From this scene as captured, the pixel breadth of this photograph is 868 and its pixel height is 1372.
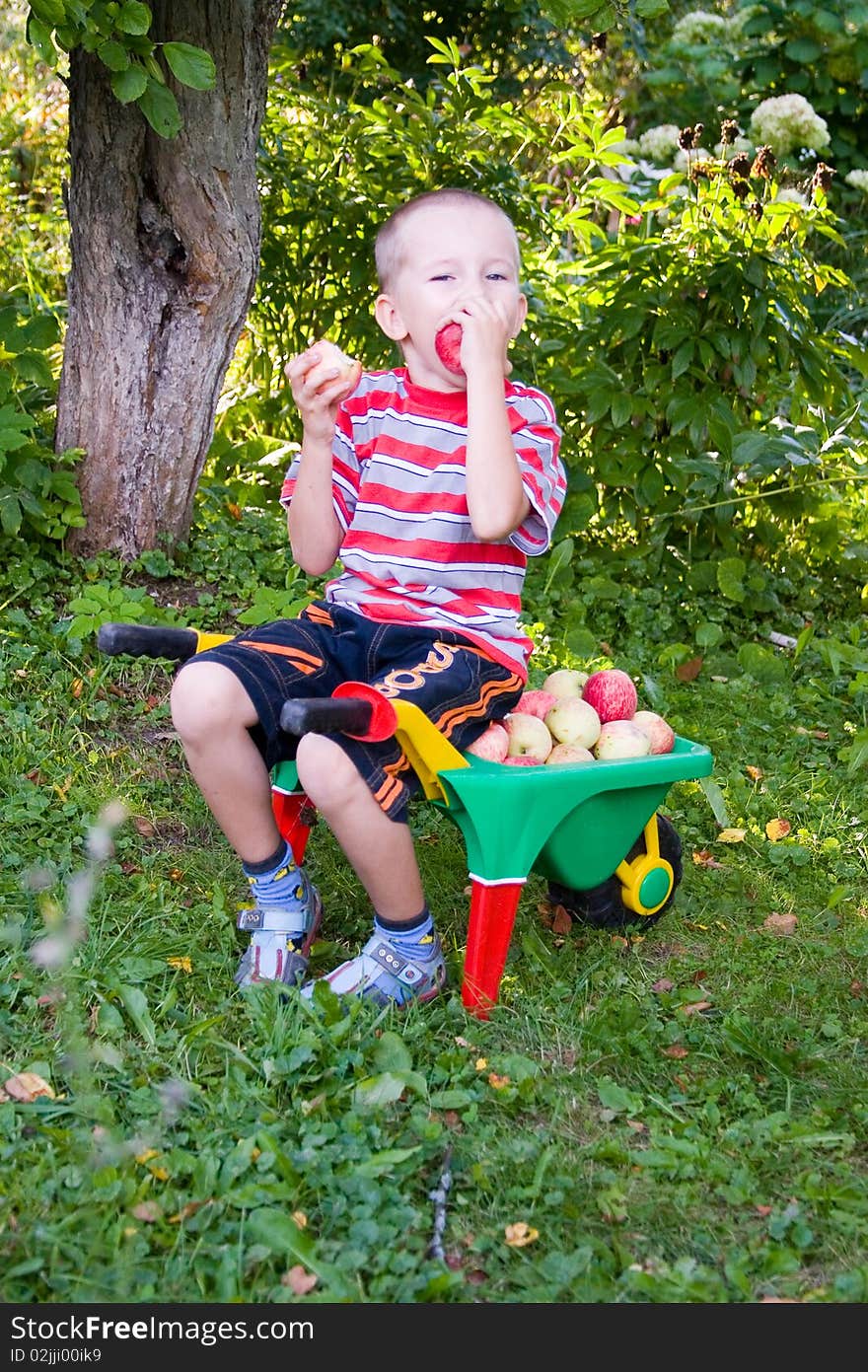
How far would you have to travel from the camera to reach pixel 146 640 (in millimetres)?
2340

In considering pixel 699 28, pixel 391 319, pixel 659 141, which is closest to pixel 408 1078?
pixel 391 319

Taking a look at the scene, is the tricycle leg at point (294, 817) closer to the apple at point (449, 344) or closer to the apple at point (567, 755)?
the apple at point (567, 755)

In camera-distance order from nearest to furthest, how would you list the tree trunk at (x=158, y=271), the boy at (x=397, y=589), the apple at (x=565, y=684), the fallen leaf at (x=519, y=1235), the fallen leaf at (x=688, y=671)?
the fallen leaf at (x=519, y=1235), the boy at (x=397, y=589), the apple at (x=565, y=684), the tree trunk at (x=158, y=271), the fallen leaf at (x=688, y=671)

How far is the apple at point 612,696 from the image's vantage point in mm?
2664

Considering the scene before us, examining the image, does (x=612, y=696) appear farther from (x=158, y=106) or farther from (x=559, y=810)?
(x=158, y=106)

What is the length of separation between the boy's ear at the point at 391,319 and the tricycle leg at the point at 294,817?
90 centimetres

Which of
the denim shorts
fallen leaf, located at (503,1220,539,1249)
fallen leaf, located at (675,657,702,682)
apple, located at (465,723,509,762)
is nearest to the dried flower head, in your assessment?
fallen leaf, located at (675,657,702,682)

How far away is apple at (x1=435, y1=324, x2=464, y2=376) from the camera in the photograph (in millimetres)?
2371

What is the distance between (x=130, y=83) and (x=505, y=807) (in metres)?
1.66

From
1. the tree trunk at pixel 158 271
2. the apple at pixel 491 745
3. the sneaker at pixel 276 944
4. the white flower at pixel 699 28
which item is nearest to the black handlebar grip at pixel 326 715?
the apple at pixel 491 745

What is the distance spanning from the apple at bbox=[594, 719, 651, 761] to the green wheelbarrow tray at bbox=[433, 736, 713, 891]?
7 centimetres
